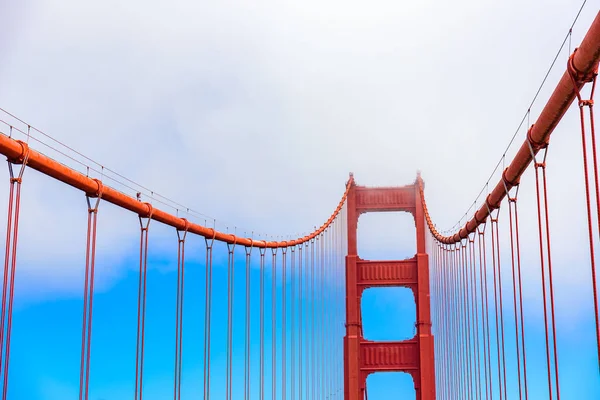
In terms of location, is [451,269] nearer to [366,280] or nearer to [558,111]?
[366,280]

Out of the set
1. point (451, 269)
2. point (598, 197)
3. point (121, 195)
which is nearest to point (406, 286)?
point (451, 269)

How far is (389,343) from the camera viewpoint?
20688 millimetres

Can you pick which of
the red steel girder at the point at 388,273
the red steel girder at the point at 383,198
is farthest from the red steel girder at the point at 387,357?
the red steel girder at the point at 383,198

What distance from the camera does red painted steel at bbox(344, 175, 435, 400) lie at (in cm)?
2039

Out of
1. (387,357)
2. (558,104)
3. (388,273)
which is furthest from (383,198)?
(558,104)

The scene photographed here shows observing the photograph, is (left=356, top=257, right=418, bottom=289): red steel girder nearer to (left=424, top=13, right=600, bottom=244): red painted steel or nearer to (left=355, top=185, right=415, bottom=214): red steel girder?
(left=355, top=185, right=415, bottom=214): red steel girder

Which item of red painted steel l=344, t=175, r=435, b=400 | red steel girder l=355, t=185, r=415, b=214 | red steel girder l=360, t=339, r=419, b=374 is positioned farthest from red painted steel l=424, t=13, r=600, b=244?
red steel girder l=355, t=185, r=415, b=214

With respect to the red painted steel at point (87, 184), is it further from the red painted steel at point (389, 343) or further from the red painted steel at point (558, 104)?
the red painted steel at point (389, 343)

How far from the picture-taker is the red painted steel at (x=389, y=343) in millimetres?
20391

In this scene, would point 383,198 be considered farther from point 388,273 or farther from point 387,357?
point 387,357

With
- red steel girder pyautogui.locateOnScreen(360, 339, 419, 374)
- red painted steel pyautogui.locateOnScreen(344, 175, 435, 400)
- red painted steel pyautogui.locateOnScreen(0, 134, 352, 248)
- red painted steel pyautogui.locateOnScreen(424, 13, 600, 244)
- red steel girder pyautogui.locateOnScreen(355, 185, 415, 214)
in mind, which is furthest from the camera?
red steel girder pyautogui.locateOnScreen(355, 185, 415, 214)

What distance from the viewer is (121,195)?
8031mm

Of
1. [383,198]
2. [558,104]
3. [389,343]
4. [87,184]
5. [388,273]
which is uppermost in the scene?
[383,198]

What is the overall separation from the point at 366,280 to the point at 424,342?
80.9 inches
